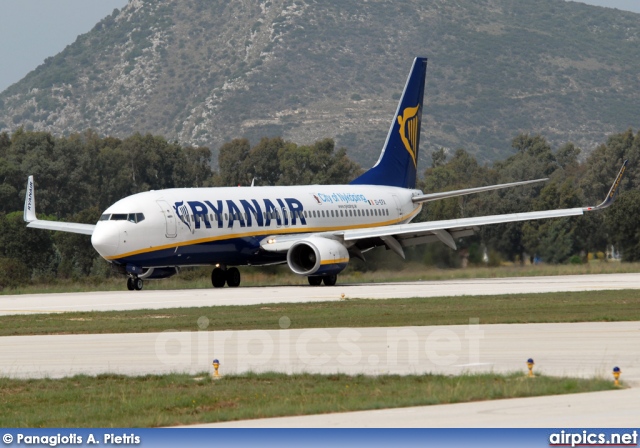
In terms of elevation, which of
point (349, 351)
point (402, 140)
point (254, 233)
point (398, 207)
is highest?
point (402, 140)

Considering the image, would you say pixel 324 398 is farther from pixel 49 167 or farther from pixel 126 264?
pixel 49 167

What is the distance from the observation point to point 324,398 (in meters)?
17.2

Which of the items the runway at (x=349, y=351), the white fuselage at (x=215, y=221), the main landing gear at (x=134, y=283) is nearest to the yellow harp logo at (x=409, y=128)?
the white fuselage at (x=215, y=221)

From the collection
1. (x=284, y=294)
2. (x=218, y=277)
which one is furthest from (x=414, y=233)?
(x=284, y=294)

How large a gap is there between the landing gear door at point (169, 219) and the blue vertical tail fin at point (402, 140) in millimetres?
14773

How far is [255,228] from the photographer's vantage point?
4781cm

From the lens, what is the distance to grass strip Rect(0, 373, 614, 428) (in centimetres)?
1628

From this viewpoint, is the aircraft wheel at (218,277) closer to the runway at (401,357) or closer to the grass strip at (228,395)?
the runway at (401,357)

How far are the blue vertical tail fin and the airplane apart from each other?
155 centimetres

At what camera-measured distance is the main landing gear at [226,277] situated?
4938 centimetres

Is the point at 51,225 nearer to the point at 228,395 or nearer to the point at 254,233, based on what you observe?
the point at 254,233

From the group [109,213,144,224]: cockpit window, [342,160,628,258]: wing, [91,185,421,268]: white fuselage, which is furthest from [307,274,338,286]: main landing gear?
[109,213,144,224]: cockpit window

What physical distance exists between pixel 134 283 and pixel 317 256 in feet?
22.2

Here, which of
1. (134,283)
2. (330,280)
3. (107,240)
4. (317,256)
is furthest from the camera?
(330,280)
